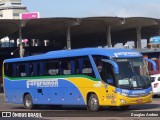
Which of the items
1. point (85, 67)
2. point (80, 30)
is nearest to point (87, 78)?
point (85, 67)

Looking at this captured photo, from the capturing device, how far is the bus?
740 inches

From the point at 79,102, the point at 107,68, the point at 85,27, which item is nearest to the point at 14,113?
the point at 107,68

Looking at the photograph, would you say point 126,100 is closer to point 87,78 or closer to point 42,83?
point 87,78

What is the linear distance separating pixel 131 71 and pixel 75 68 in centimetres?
274

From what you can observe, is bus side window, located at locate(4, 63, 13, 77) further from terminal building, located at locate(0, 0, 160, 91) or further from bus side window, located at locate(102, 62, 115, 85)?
terminal building, located at locate(0, 0, 160, 91)

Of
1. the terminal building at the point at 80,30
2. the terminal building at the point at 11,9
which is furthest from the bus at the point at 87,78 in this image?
the terminal building at the point at 11,9

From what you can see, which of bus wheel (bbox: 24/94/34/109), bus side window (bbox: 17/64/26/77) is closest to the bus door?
bus wheel (bbox: 24/94/34/109)

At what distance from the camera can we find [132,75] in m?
18.9

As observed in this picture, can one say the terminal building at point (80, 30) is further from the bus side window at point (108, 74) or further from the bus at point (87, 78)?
the bus side window at point (108, 74)

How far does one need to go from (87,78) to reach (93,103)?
111 centimetres

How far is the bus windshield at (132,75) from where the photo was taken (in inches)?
739

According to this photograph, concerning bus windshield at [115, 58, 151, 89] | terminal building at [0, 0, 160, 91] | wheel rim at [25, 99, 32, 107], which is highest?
terminal building at [0, 0, 160, 91]

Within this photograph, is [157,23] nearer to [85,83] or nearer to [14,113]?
[85,83]

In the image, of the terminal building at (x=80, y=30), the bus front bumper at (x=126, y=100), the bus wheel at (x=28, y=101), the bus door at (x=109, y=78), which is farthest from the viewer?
the terminal building at (x=80, y=30)
